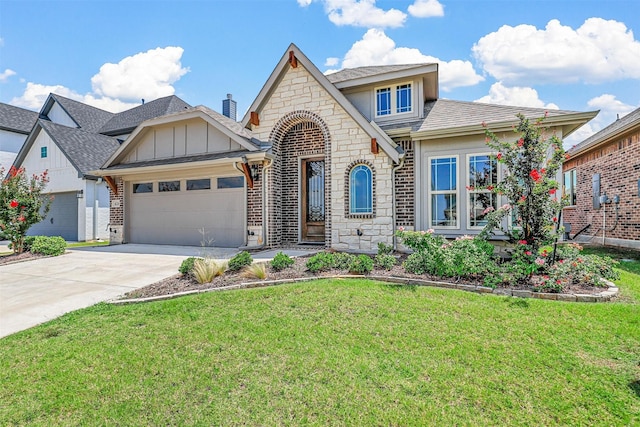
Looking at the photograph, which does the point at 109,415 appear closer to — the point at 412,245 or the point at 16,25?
the point at 412,245

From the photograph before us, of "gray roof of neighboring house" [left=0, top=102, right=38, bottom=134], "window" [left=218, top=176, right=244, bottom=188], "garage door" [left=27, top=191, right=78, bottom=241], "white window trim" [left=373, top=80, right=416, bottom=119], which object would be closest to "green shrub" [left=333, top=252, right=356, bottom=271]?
"window" [left=218, top=176, right=244, bottom=188]

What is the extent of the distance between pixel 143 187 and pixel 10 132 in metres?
15.5

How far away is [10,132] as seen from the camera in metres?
20.7

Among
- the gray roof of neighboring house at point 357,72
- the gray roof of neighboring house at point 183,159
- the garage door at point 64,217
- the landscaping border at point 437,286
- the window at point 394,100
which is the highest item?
the gray roof of neighboring house at point 357,72

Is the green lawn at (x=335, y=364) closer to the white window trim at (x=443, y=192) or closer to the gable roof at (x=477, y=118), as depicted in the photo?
the white window trim at (x=443, y=192)

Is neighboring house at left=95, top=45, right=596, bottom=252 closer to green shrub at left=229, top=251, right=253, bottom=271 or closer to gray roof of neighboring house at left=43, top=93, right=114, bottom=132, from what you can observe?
green shrub at left=229, top=251, right=253, bottom=271

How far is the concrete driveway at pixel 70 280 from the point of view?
5004 millimetres

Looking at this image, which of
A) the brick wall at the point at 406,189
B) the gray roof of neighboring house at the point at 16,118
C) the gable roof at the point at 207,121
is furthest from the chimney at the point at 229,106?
the brick wall at the point at 406,189

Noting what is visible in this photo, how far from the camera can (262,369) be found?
309 cm

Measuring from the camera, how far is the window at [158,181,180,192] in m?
12.2

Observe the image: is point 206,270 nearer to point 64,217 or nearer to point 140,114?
point 64,217

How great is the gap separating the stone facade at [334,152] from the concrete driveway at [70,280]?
338 cm

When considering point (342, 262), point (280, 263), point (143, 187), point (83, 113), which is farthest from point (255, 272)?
point (83, 113)

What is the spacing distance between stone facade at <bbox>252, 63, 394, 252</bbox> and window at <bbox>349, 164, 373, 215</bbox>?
223 millimetres
